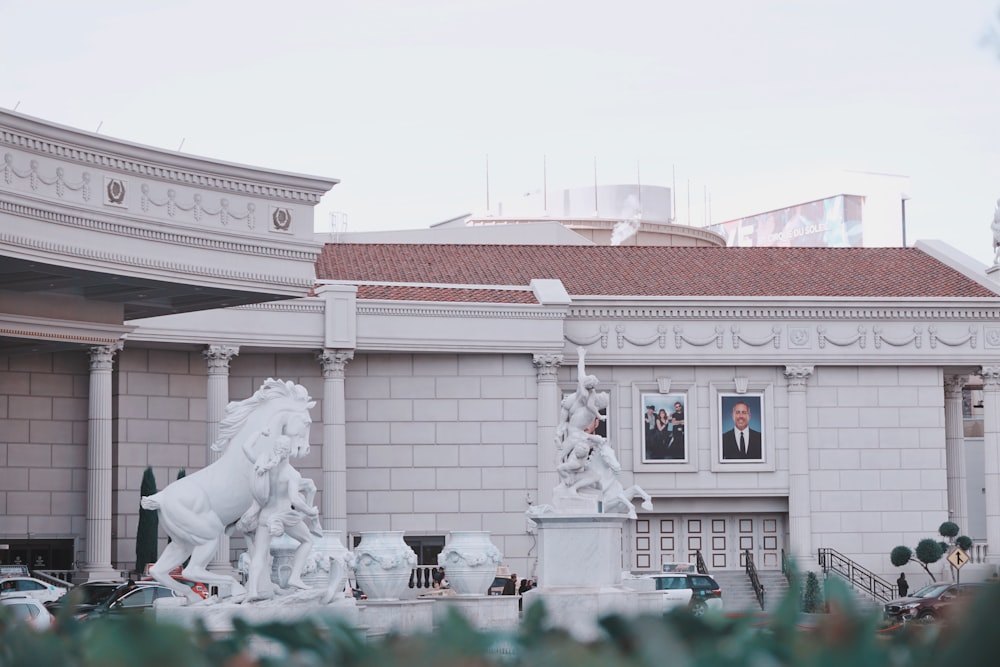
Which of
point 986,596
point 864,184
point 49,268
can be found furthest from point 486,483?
point 864,184

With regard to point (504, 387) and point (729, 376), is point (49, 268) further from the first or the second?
point (729, 376)

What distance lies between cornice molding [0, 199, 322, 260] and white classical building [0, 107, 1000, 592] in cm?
336

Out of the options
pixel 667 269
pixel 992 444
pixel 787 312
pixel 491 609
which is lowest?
pixel 491 609

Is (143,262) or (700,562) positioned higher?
(143,262)

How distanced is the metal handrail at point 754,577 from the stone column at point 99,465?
615 inches

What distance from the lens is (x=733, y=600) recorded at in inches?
1535

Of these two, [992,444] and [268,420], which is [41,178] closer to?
[268,420]

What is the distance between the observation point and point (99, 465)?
114ft

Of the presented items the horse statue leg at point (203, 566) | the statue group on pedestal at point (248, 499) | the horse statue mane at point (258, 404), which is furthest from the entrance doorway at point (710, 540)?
the horse statue leg at point (203, 566)

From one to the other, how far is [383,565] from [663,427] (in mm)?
21379

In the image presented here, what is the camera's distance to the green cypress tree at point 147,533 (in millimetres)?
34938

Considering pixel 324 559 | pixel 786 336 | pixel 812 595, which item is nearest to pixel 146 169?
pixel 324 559

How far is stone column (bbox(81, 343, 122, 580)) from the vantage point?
3394cm

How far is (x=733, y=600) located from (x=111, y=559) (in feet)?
49.8
